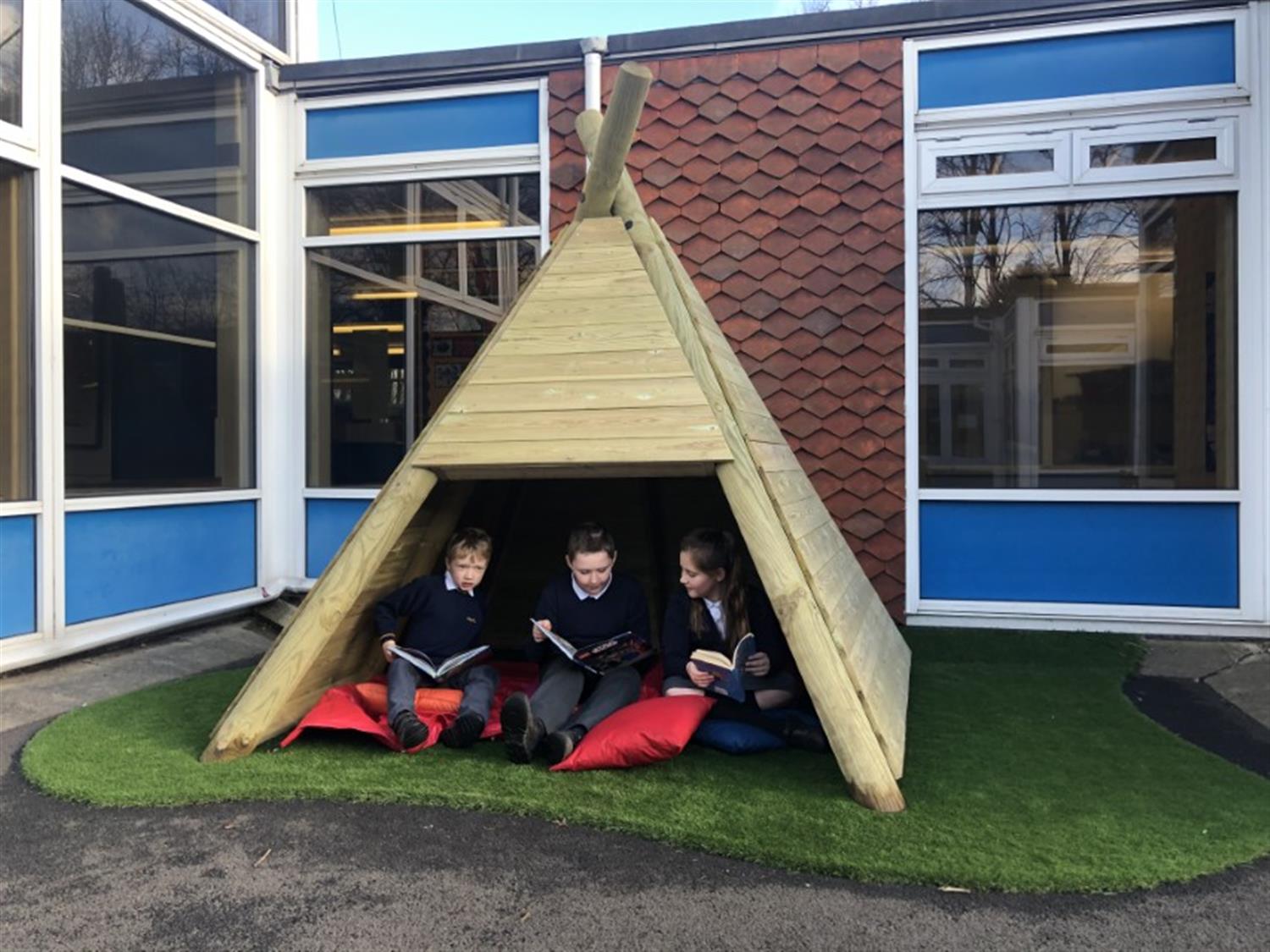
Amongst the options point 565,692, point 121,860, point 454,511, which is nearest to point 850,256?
point 454,511

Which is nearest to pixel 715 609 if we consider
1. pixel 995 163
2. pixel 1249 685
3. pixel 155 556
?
pixel 1249 685

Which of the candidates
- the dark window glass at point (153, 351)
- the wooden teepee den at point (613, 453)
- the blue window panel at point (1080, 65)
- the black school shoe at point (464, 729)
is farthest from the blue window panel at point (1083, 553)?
the dark window glass at point (153, 351)

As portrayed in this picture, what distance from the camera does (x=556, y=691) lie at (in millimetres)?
3990

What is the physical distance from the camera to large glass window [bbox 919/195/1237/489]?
6.20 m

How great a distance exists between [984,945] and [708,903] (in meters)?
0.71

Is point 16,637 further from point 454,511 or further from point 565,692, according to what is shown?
point 565,692

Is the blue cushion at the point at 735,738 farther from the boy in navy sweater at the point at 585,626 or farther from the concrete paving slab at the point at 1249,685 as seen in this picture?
the concrete paving slab at the point at 1249,685

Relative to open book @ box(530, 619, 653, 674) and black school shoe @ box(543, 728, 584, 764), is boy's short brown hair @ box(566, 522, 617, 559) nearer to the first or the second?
open book @ box(530, 619, 653, 674)

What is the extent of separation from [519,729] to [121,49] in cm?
534

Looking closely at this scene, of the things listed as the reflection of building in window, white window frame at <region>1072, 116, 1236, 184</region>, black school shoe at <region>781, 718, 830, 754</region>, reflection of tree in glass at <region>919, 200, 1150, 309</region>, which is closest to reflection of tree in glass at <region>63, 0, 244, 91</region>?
the reflection of building in window

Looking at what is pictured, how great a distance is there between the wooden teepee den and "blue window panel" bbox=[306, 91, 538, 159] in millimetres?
3126

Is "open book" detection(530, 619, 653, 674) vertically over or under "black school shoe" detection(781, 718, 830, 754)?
over

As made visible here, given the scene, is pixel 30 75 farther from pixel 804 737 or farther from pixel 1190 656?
pixel 1190 656

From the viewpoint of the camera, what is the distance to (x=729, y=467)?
354 cm
